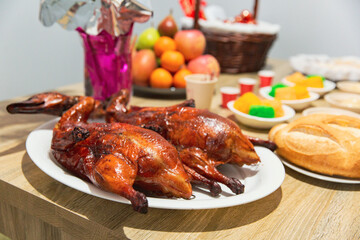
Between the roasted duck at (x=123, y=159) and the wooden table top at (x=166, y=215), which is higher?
the roasted duck at (x=123, y=159)

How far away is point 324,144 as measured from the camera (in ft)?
2.95

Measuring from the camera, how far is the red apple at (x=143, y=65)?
1.50 metres

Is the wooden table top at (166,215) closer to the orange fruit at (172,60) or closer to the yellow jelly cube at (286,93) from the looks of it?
the yellow jelly cube at (286,93)

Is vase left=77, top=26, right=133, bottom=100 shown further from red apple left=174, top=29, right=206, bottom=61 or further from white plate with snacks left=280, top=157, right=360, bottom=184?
white plate with snacks left=280, top=157, right=360, bottom=184

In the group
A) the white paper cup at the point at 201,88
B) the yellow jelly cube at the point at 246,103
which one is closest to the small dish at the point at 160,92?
the white paper cup at the point at 201,88

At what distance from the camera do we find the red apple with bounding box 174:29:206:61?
59.0 inches

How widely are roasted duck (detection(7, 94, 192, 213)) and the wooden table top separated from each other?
0.20ft

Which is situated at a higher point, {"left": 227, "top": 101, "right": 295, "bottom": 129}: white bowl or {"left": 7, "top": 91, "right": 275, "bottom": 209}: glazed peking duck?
{"left": 7, "top": 91, "right": 275, "bottom": 209}: glazed peking duck

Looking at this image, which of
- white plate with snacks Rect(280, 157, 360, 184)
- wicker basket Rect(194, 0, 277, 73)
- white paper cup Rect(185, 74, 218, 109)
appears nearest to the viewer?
white plate with snacks Rect(280, 157, 360, 184)

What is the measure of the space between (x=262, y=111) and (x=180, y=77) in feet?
1.48

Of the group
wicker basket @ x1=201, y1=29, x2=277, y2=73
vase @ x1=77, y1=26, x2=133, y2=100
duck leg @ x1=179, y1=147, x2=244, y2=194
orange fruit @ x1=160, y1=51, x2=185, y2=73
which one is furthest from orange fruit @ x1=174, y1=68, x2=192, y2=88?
duck leg @ x1=179, y1=147, x2=244, y2=194

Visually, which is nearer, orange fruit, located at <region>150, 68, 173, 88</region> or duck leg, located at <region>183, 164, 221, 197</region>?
duck leg, located at <region>183, 164, 221, 197</region>

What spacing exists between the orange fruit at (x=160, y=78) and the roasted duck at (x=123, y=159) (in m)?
0.73

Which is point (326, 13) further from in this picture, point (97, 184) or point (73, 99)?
point (97, 184)
